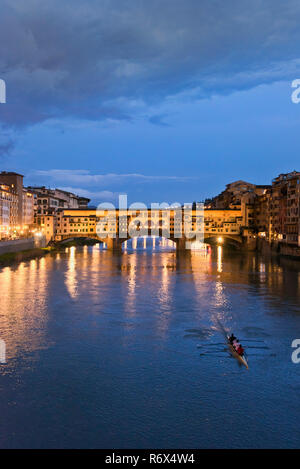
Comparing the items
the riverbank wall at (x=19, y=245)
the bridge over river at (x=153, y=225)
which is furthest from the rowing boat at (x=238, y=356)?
the bridge over river at (x=153, y=225)

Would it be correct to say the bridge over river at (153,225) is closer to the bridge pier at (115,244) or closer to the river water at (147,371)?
the bridge pier at (115,244)

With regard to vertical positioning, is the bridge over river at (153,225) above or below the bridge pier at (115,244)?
above

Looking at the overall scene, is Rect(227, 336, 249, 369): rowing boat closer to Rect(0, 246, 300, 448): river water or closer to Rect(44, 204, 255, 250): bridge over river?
Rect(0, 246, 300, 448): river water

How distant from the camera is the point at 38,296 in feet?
101

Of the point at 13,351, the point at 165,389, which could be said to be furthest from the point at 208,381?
the point at 13,351

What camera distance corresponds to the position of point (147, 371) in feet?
52.0

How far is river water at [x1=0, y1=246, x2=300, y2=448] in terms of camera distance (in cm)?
1163

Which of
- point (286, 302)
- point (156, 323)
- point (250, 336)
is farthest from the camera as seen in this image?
point (286, 302)

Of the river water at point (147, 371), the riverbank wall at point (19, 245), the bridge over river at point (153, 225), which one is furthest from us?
the bridge over river at point (153, 225)

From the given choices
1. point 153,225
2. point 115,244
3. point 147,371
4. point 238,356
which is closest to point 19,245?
point 115,244

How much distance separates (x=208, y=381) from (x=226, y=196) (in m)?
106

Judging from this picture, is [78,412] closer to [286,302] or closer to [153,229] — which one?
[286,302]

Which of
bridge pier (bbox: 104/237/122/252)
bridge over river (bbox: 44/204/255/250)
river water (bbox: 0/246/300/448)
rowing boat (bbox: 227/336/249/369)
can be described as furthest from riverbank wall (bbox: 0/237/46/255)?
rowing boat (bbox: 227/336/249/369)

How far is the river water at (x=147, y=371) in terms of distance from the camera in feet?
38.2
